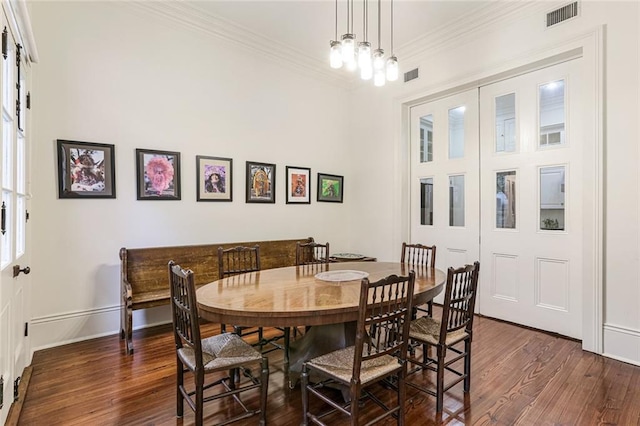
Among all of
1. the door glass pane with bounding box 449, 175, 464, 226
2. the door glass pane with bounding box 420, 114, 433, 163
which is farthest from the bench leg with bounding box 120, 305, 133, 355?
the door glass pane with bounding box 420, 114, 433, 163

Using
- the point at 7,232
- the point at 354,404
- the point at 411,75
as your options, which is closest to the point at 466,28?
the point at 411,75

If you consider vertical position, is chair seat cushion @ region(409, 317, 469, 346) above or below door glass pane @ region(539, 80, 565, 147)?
below

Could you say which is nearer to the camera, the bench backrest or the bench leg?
the bench leg

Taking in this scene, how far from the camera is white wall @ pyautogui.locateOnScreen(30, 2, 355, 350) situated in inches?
121

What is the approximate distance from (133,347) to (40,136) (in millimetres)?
2047

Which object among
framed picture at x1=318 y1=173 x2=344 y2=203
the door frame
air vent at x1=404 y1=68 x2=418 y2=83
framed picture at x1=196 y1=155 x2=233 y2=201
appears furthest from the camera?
framed picture at x1=318 y1=173 x2=344 y2=203

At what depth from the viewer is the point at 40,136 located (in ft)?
9.89

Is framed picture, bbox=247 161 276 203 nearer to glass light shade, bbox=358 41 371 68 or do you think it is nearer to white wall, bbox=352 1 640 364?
white wall, bbox=352 1 640 364

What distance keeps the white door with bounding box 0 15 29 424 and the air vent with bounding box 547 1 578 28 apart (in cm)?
422

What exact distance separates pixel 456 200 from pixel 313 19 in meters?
2.73

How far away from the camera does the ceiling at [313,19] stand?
11.7ft

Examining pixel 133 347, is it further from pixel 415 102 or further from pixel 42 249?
pixel 415 102

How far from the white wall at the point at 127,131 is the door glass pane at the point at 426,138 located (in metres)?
1.83

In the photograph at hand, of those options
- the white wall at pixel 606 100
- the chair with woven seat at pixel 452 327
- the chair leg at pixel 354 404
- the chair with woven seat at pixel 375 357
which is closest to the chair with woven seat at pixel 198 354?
the chair with woven seat at pixel 375 357
